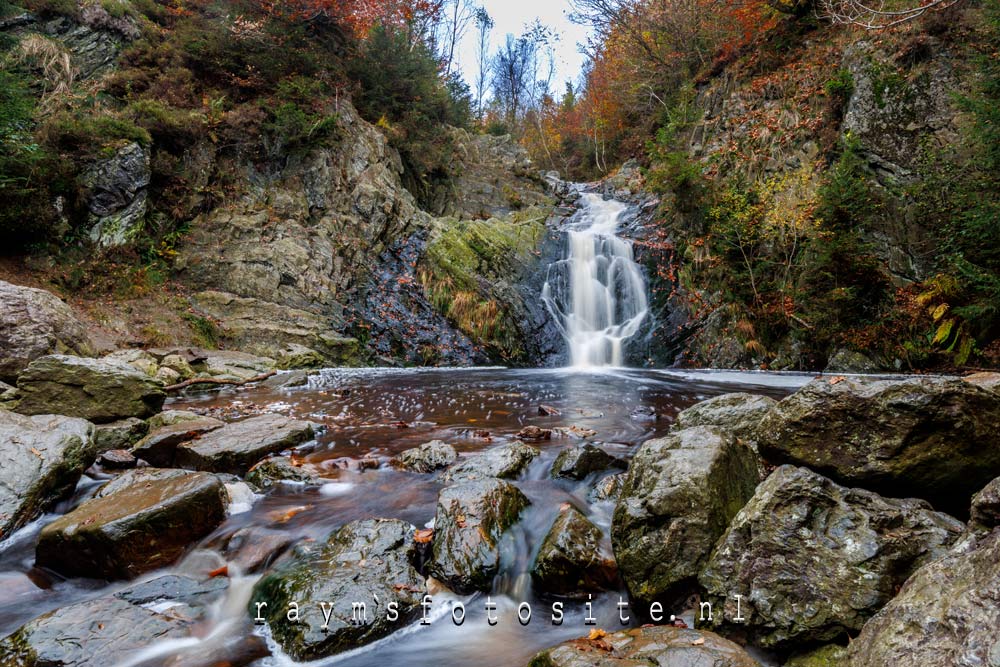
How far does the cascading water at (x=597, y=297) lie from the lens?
12.8 meters

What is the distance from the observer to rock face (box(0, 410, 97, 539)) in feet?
11.2

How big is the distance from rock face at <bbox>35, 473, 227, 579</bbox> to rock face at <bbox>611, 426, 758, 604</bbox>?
3.01 m

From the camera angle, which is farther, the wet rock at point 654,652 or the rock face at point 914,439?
the rock face at point 914,439

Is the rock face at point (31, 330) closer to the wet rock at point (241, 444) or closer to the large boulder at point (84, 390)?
the large boulder at point (84, 390)

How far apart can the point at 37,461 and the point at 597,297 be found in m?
12.4

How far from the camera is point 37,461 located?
3.63 m

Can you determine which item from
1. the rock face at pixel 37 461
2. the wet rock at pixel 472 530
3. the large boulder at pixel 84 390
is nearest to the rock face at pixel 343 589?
the wet rock at pixel 472 530

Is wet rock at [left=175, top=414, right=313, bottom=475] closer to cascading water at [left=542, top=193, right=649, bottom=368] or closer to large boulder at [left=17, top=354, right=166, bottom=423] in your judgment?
large boulder at [left=17, top=354, right=166, bottom=423]

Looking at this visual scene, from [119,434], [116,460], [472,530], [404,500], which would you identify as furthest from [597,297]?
[116,460]

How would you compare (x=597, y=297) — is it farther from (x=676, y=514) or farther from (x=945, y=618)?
(x=945, y=618)

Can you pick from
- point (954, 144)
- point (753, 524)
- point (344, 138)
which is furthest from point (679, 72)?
point (753, 524)

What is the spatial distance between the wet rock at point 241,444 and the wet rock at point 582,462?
9.72 feet

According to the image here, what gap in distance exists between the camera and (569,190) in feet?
74.7

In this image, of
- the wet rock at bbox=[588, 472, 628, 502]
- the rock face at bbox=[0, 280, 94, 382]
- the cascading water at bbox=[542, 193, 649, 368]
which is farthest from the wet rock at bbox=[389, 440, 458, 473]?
the cascading water at bbox=[542, 193, 649, 368]
